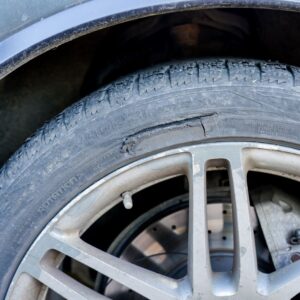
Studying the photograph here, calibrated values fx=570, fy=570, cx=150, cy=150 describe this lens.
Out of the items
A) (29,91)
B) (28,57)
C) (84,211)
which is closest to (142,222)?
(84,211)

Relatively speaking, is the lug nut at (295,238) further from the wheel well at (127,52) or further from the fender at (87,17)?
the fender at (87,17)

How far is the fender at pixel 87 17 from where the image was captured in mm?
1115

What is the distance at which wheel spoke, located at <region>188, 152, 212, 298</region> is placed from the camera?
4.18 feet

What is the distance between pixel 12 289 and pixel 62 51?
0.64 metres

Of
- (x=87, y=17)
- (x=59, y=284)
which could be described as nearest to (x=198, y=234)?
(x=59, y=284)

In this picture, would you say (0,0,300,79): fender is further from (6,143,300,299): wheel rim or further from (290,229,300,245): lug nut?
(290,229,300,245): lug nut

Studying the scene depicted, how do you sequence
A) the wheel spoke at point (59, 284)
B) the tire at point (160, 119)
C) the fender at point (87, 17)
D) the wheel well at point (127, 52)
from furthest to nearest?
1. the wheel well at point (127, 52)
2. the wheel spoke at point (59, 284)
3. the tire at point (160, 119)
4. the fender at point (87, 17)

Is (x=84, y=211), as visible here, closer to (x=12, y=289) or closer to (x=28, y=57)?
(x=12, y=289)

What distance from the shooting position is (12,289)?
1.40 meters

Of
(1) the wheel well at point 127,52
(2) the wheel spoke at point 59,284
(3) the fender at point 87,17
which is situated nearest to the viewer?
(3) the fender at point 87,17

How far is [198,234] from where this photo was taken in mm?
1304

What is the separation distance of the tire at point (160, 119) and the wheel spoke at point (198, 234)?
0.07m

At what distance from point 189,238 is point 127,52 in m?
0.58

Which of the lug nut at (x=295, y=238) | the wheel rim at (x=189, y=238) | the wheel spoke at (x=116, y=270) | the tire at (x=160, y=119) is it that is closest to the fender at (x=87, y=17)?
the tire at (x=160, y=119)
